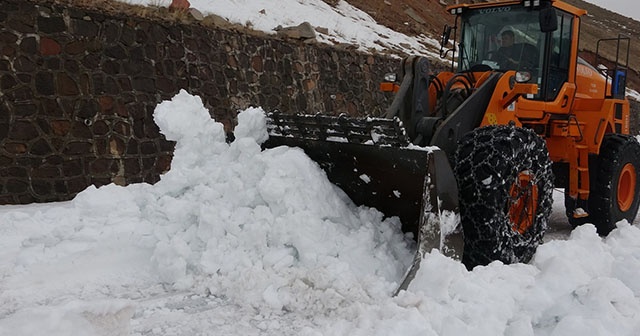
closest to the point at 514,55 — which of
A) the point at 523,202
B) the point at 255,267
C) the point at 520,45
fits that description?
the point at 520,45

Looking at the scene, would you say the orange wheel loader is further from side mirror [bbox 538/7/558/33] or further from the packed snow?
the packed snow

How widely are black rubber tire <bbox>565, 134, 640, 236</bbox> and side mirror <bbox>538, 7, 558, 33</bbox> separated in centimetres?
200

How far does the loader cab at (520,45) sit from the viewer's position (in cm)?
568

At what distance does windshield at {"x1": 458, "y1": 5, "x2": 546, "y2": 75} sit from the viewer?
18.6 feet

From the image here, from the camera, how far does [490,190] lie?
3947mm

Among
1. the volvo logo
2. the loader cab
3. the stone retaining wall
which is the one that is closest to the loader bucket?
the loader cab

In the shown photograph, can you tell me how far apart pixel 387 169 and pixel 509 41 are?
8.59 ft

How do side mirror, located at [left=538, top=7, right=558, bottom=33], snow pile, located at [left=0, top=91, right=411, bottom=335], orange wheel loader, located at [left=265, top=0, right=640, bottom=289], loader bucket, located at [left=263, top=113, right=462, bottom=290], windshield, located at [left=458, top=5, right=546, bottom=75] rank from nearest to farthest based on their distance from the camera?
snow pile, located at [left=0, top=91, right=411, bottom=335]
loader bucket, located at [left=263, top=113, right=462, bottom=290]
orange wheel loader, located at [left=265, top=0, right=640, bottom=289]
side mirror, located at [left=538, top=7, right=558, bottom=33]
windshield, located at [left=458, top=5, right=546, bottom=75]

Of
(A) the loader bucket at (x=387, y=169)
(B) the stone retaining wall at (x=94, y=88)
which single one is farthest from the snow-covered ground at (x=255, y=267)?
(B) the stone retaining wall at (x=94, y=88)

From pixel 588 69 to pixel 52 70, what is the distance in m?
6.50

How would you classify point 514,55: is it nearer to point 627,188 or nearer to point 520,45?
point 520,45

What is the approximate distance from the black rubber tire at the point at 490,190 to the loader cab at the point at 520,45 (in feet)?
5.67

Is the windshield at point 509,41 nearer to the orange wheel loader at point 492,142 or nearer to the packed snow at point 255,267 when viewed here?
the orange wheel loader at point 492,142

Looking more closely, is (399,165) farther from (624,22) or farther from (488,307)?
(624,22)
